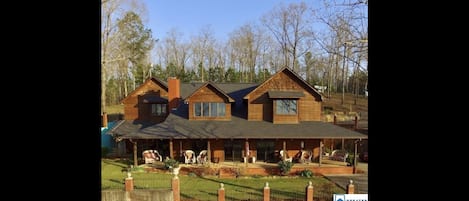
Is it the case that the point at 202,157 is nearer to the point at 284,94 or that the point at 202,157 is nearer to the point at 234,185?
the point at 234,185

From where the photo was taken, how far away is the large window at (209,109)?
4852 mm

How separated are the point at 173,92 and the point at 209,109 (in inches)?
25.3

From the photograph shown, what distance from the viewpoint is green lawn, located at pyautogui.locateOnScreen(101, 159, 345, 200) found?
323 cm

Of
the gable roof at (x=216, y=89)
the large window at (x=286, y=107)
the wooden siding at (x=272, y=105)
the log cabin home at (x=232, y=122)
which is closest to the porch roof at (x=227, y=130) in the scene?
the log cabin home at (x=232, y=122)

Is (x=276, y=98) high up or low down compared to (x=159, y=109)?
up

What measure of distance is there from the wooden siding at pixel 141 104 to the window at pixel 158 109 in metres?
0.05

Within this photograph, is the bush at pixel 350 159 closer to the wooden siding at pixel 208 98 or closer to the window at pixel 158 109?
the wooden siding at pixel 208 98

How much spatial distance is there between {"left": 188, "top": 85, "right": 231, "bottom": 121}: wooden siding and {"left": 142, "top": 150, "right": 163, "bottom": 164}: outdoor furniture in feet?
2.47

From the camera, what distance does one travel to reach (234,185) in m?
3.70

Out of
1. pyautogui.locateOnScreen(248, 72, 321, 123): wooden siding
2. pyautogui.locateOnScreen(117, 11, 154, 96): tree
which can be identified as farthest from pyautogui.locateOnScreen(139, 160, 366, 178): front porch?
pyautogui.locateOnScreen(117, 11, 154, 96): tree

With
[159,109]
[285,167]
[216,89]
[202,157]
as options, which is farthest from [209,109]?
[285,167]
